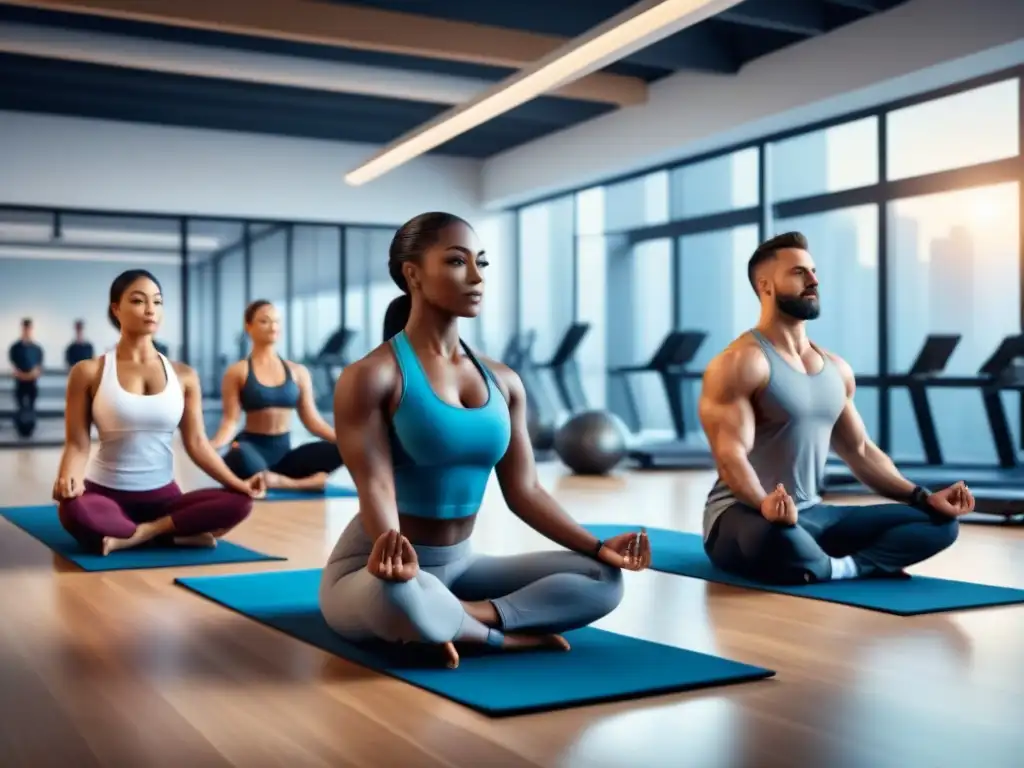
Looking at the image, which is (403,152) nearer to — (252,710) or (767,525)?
(767,525)

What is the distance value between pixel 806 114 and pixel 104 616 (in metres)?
6.93

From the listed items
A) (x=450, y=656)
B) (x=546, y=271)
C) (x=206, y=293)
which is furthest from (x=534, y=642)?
(x=546, y=271)

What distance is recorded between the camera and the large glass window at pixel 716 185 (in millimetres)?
10195

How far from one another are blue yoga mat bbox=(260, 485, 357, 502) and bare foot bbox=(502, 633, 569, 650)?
4.08m

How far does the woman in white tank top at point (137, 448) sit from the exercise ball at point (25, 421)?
24.2 feet

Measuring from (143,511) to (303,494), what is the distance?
7.62ft

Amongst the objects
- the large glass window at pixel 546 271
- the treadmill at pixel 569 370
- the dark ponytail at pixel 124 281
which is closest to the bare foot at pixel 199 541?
the dark ponytail at pixel 124 281

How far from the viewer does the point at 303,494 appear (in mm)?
7074

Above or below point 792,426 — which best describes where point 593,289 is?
above

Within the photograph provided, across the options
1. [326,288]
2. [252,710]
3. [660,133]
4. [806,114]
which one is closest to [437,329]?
[252,710]

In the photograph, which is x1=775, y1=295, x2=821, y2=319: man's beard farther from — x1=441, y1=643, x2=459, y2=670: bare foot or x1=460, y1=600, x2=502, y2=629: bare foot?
x1=441, y1=643, x2=459, y2=670: bare foot

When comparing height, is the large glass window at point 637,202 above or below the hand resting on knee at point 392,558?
above

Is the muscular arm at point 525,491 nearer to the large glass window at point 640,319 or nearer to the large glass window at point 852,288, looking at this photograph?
the large glass window at point 852,288

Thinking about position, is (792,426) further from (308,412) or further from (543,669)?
(308,412)
